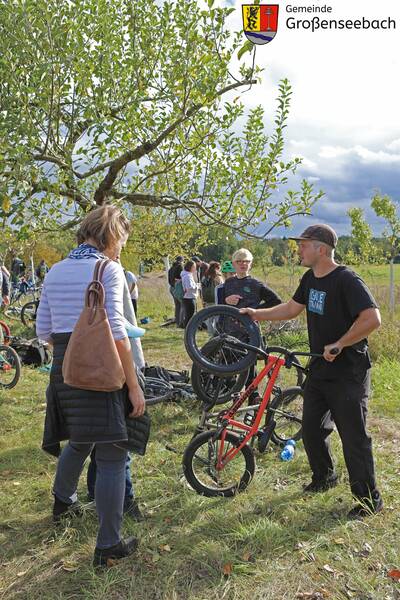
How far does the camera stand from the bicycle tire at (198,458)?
3.51 meters

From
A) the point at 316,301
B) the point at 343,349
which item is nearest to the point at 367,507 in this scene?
the point at 343,349

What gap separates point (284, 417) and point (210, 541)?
148cm

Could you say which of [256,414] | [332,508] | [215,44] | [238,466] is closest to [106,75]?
[215,44]

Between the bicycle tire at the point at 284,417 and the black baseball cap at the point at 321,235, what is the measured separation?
150cm

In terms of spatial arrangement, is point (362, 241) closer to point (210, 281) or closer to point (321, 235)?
point (210, 281)

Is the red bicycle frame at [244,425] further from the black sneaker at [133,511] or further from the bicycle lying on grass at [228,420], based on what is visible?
the black sneaker at [133,511]

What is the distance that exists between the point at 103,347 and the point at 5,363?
547 centimetres

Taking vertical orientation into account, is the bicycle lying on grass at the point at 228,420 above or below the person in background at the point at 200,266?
below

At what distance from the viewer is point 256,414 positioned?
12.2ft

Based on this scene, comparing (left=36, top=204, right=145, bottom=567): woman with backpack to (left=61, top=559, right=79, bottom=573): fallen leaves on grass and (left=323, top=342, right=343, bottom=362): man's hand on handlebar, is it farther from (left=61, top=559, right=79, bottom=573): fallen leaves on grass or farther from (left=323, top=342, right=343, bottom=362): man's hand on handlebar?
(left=323, top=342, right=343, bottom=362): man's hand on handlebar

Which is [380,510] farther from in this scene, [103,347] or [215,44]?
[215,44]

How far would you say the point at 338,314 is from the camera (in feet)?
10.2

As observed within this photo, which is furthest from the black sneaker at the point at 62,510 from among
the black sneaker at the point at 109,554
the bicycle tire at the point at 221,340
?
the bicycle tire at the point at 221,340

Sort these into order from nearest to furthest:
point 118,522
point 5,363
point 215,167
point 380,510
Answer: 1. point 118,522
2. point 380,510
3. point 215,167
4. point 5,363
